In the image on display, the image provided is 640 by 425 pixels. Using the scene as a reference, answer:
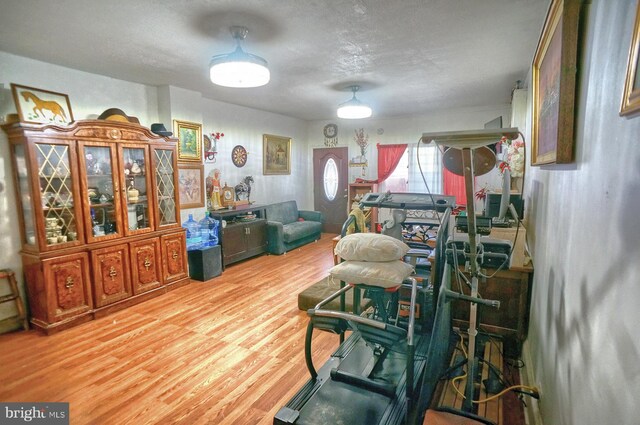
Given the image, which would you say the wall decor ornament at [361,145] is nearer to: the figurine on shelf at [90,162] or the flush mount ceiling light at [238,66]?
the flush mount ceiling light at [238,66]

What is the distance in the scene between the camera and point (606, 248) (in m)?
0.92

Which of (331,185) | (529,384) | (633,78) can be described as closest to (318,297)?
(529,384)

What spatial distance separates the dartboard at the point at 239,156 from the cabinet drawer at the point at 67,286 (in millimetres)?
2963

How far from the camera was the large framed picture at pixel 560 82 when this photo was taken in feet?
4.29

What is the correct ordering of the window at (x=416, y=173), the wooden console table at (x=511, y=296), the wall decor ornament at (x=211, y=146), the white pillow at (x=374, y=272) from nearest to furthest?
the white pillow at (x=374, y=272), the wooden console table at (x=511, y=296), the wall decor ornament at (x=211, y=146), the window at (x=416, y=173)

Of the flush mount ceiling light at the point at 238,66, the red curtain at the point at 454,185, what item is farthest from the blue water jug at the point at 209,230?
the red curtain at the point at 454,185

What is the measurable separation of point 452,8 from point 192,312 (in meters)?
3.61

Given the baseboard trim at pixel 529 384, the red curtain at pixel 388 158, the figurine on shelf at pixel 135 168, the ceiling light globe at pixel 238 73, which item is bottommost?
the baseboard trim at pixel 529 384

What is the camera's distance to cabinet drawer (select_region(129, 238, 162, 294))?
3.68 metres

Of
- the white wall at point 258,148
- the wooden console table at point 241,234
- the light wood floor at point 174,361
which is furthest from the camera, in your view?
the white wall at point 258,148

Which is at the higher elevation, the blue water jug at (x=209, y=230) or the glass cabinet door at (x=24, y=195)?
the glass cabinet door at (x=24, y=195)

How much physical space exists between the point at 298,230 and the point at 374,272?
4212mm

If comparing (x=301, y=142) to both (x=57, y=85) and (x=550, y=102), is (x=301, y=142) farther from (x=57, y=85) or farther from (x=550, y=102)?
(x=550, y=102)

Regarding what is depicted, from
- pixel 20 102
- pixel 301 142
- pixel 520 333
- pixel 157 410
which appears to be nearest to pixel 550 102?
pixel 520 333
